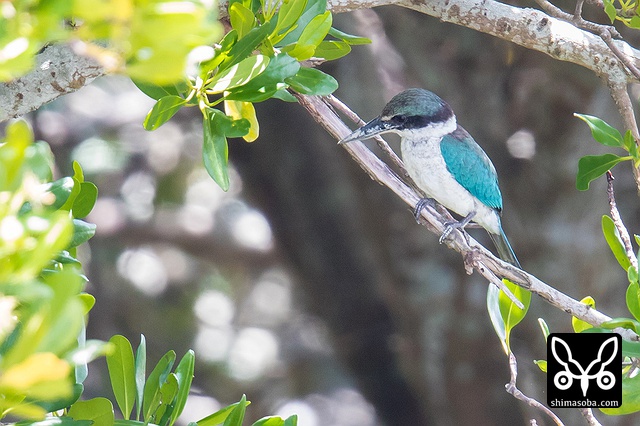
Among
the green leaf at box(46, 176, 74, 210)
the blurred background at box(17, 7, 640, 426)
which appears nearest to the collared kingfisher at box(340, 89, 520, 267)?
the blurred background at box(17, 7, 640, 426)

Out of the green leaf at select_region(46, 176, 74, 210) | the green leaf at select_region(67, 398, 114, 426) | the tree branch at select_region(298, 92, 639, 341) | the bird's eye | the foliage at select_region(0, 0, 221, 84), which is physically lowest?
the bird's eye

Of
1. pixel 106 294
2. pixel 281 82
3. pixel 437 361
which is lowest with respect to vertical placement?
pixel 106 294

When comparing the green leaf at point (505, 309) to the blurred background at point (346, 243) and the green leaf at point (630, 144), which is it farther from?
the blurred background at point (346, 243)

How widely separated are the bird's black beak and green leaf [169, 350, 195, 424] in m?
0.82

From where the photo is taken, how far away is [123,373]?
4.52 ft

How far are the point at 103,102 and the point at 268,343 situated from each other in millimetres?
2069

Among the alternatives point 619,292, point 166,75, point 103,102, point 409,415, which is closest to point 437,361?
point 409,415

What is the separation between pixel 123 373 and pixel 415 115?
5.93 ft

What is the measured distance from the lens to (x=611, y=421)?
3918 millimetres

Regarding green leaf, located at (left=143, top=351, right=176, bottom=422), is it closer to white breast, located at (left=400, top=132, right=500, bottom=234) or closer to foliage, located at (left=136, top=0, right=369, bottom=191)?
foliage, located at (left=136, top=0, right=369, bottom=191)

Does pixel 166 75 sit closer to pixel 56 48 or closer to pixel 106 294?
pixel 56 48

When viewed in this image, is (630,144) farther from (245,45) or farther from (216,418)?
(216,418)

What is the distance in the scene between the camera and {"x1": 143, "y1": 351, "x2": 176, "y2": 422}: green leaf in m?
1.39

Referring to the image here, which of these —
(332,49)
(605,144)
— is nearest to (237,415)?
(332,49)
